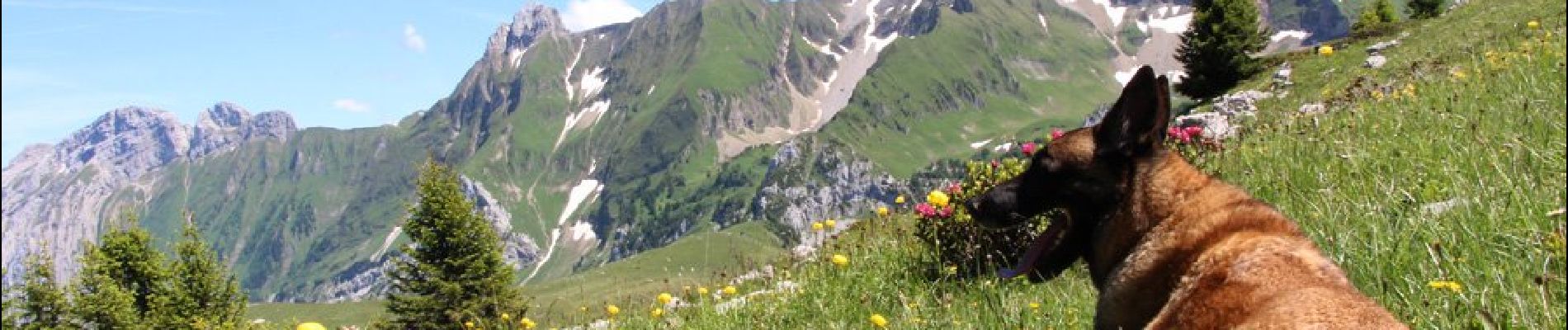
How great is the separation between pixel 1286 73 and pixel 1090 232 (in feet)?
→ 111

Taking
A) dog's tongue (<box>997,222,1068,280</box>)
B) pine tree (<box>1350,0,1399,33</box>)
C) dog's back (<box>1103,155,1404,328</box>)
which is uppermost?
dog's back (<box>1103,155,1404,328</box>)

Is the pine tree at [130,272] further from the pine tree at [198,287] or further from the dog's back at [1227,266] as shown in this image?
the dog's back at [1227,266]

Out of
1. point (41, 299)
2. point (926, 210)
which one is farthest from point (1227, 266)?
point (41, 299)

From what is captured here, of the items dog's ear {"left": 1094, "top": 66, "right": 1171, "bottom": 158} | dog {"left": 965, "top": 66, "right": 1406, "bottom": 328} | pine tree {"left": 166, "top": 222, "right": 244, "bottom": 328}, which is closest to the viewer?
dog {"left": 965, "top": 66, "right": 1406, "bottom": 328}

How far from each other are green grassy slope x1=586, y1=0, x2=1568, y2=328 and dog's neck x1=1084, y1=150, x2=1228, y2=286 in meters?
1.04

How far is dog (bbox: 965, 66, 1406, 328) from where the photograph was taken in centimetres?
256

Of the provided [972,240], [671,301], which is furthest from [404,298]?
[972,240]

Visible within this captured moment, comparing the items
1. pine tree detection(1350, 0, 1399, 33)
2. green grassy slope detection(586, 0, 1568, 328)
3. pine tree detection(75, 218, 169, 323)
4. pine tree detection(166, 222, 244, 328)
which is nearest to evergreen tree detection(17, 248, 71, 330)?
pine tree detection(75, 218, 169, 323)

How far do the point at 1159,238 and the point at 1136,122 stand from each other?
18.1 inches

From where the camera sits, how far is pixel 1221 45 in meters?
38.6

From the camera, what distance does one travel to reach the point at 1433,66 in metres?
17.1

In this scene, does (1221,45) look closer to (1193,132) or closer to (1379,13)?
(1379,13)

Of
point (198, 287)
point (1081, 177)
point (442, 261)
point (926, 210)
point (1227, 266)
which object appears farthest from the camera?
point (198, 287)

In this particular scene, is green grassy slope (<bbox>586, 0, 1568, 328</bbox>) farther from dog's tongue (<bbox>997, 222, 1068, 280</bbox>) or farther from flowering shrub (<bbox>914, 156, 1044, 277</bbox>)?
dog's tongue (<bbox>997, 222, 1068, 280</bbox>)
